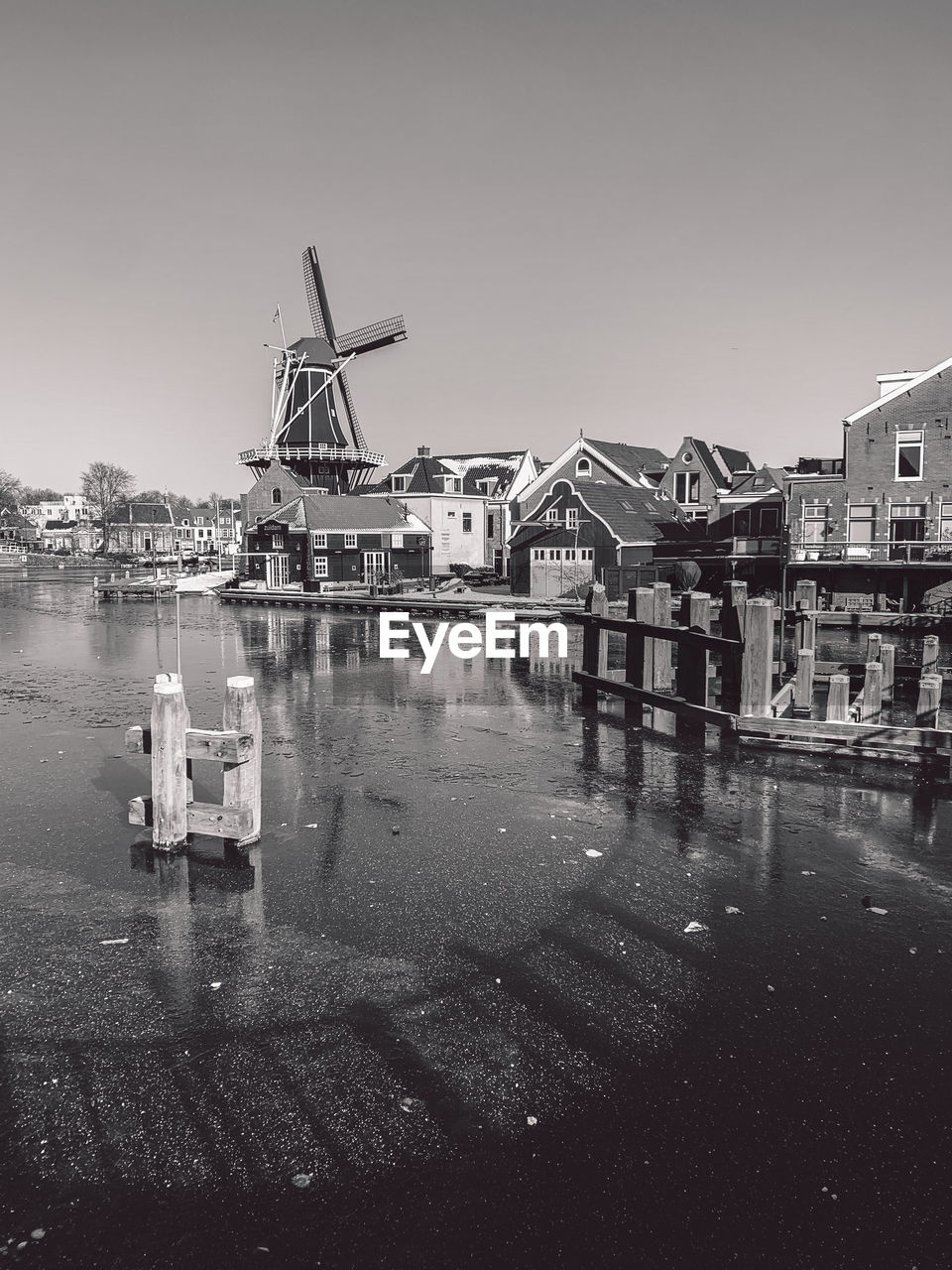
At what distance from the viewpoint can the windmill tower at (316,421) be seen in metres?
76.2

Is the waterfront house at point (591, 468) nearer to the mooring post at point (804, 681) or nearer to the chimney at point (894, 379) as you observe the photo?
the chimney at point (894, 379)

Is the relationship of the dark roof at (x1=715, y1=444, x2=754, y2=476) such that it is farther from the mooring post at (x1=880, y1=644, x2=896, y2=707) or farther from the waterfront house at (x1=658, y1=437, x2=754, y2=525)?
the mooring post at (x1=880, y1=644, x2=896, y2=707)

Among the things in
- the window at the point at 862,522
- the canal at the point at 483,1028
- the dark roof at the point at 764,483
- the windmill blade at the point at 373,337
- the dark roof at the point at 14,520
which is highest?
the windmill blade at the point at 373,337

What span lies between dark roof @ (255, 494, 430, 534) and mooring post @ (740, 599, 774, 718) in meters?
55.2

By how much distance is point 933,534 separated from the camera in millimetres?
43500

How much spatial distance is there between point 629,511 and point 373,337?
3716cm

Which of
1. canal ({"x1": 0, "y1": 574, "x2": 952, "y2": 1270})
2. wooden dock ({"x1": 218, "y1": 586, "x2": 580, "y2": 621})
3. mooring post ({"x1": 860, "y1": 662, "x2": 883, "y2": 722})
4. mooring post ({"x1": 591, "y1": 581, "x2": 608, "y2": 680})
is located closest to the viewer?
canal ({"x1": 0, "y1": 574, "x2": 952, "y2": 1270})

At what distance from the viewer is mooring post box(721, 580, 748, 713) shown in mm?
13836

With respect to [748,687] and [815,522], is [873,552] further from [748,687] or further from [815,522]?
[748,687]

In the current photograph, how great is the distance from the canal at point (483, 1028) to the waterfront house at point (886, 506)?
115ft

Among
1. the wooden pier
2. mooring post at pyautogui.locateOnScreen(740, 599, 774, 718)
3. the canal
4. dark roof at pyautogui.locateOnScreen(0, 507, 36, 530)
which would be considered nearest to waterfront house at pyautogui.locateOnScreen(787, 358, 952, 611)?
the wooden pier

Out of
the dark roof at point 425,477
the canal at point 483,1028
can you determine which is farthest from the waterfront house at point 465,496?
the canal at point 483,1028

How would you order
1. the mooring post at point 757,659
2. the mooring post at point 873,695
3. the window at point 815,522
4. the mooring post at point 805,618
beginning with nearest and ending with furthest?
the mooring post at point 757,659 < the mooring post at point 873,695 < the mooring post at point 805,618 < the window at point 815,522

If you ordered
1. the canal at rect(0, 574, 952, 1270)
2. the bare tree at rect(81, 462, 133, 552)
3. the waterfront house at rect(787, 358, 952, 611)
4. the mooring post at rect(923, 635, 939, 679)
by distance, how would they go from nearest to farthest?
the canal at rect(0, 574, 952, 1270) < the mooring post at rect(923, 635, 939, 679) < the waterfront house at rect(787, 358, 952, 611) < the bare tree at rect(81, 462, 133, 552)
